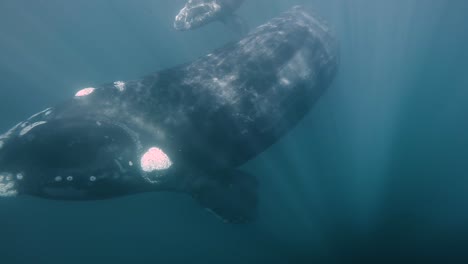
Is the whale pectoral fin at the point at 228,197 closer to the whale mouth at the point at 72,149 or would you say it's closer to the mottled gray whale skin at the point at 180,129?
the mottled gray whale skin at the point at 180,129

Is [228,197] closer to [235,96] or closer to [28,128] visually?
[235,96]

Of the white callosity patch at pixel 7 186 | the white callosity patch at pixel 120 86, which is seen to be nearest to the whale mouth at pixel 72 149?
the white callosity patch at pixel 7 186

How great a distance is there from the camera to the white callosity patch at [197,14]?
1841 centimetres

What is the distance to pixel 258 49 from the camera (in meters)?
11.1

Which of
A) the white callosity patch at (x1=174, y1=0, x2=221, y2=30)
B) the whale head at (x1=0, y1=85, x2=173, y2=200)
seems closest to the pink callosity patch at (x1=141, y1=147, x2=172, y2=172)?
the whale head at (x1=0, y1=85, x2=173, y2=200)

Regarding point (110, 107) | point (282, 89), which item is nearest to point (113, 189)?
point (110, 107)

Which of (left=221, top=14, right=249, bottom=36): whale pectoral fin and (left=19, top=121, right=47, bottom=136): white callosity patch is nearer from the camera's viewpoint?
(left=19, top=121, right=47, bottom=136): white callosity patch

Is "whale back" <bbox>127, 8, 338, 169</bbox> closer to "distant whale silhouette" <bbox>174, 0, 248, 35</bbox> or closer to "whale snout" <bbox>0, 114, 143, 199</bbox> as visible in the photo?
"whale snout" <bbox>0, 114, 143, 199</bbox>

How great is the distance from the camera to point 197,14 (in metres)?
18.7

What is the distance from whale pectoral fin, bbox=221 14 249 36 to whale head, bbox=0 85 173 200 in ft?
39.7

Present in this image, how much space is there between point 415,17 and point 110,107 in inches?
1109

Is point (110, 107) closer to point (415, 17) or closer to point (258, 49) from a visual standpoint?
point (258, 49)

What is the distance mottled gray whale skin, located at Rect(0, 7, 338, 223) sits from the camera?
760 centimetres

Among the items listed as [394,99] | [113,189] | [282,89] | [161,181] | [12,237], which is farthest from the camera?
[394,99]
